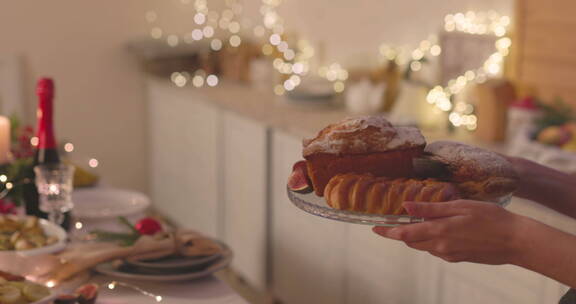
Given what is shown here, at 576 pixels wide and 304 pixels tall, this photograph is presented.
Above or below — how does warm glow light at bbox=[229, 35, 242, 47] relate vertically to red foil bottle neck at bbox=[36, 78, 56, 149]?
above

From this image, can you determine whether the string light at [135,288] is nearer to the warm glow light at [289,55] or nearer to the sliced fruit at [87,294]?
the sliced fruit at [87,294]

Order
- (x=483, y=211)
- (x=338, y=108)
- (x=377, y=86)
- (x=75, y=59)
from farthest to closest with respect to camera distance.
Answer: (x=75, y=59) → (x=338, y=108) → (x=377, y=86) → (x=483, y=211)

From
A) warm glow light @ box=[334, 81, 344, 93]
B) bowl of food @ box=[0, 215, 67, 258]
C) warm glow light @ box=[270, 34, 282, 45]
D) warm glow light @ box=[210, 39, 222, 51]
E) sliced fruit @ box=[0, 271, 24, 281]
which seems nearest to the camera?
sliced fruit @ box=[0, 271, 24, 281]

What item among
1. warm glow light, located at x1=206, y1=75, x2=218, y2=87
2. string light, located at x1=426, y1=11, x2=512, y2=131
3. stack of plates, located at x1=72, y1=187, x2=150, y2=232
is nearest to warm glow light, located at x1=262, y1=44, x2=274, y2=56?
warm glow light, located at x1=206, y1=75, x2=218, y2=87

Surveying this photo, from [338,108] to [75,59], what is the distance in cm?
154

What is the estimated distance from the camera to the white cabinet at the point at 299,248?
8.13ft

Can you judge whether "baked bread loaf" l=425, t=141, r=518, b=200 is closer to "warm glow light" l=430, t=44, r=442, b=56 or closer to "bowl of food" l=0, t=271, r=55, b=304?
"bowl of food" l=0, t=271, r=55, b=304

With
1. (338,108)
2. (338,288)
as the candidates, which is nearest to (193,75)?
(338,108)

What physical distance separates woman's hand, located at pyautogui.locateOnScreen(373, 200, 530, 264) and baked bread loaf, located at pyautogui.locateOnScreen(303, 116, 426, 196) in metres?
0.14

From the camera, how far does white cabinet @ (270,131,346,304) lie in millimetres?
2477

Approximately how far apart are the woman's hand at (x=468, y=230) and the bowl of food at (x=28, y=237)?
0.72m

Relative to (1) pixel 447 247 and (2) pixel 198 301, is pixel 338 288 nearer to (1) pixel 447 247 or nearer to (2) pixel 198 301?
(2) pixel 198 301

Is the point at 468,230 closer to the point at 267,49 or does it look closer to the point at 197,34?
the point at 267,49

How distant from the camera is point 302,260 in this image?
9.05 feet
